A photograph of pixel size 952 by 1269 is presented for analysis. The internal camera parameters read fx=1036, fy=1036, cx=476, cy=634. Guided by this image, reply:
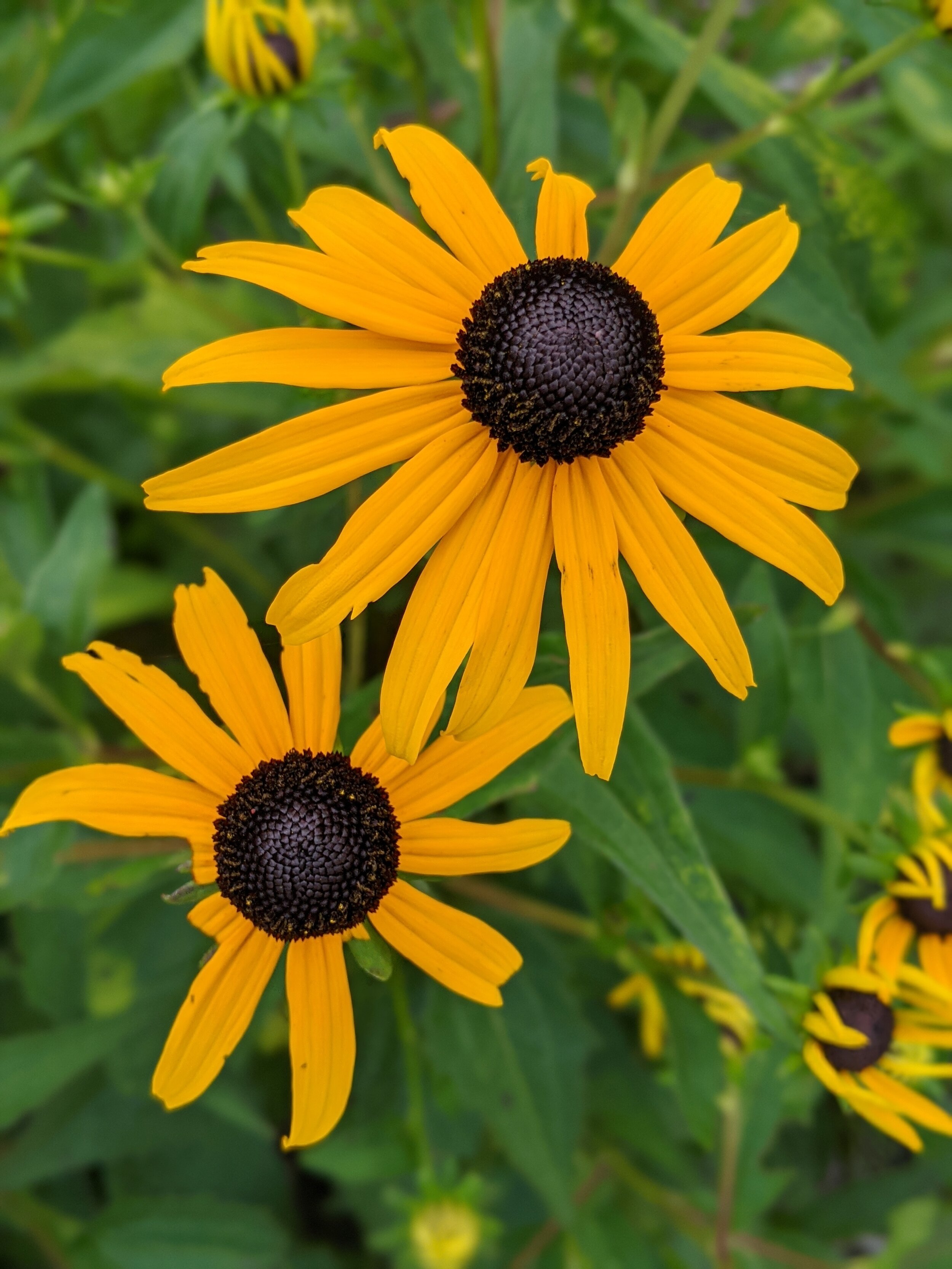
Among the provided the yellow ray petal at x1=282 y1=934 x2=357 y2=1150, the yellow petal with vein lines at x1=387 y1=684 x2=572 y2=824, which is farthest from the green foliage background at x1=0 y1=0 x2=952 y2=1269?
the yellow ray petal at x1=282 y1=934 x2=357 y2=1150

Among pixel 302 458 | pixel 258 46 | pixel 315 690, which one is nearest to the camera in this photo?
pixel 302 458

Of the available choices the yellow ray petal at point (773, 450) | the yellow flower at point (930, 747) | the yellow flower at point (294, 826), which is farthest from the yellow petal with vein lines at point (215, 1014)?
the yellow flower at point (930, 747)

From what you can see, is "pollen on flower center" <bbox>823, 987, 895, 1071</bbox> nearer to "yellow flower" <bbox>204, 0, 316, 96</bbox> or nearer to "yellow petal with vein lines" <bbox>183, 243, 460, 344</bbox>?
"yellow petal with vein lines" <bbox>183, 243, 460, 344</bbox>

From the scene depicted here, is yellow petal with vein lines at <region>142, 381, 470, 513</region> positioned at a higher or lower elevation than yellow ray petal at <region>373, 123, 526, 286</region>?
lower

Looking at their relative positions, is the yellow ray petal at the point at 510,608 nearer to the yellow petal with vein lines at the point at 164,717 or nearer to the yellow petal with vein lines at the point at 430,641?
the yellow petal with vein lines at the point at 430,641

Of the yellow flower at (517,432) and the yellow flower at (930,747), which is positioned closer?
the yellow flower at (517,432)

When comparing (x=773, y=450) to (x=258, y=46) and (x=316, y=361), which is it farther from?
(x=258, y=46)

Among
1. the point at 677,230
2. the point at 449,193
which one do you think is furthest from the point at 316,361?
the point at 677,230
